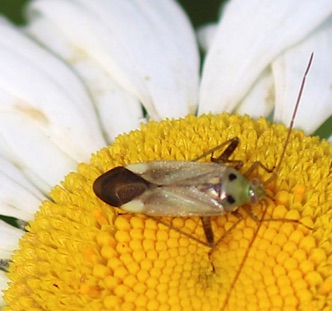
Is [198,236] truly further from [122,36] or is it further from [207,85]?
[122,36]

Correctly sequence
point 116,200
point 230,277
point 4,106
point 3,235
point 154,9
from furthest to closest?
1. point 154,9
2. point 4,106
3. point 3,235
4. point 116,200
5. point 230,277

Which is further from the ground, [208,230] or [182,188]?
[182,188]

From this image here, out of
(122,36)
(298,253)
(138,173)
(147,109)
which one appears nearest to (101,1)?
(122,36)

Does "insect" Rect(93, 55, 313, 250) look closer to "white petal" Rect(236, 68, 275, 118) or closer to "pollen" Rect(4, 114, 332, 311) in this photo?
"pollen" Rect(4, 114, 332, 311)

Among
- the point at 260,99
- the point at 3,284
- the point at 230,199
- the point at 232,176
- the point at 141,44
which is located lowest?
the point at 3,284

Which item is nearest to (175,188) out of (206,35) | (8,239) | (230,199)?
(230,199)

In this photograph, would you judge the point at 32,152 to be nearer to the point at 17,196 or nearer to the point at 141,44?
the point at 17,196
